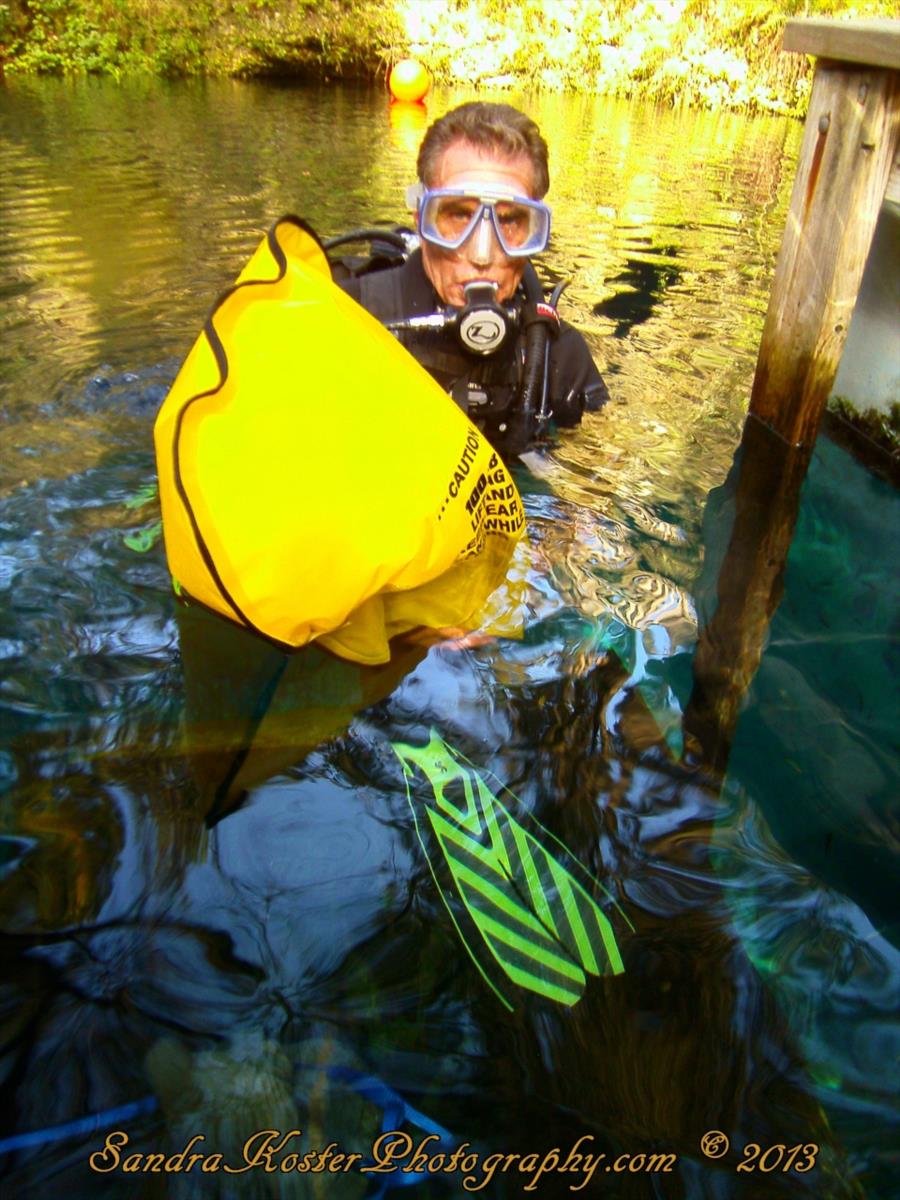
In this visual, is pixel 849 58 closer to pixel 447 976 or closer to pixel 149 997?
pixel 447 976

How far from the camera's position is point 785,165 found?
37.4 ft

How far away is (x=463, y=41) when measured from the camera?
59.8 ft

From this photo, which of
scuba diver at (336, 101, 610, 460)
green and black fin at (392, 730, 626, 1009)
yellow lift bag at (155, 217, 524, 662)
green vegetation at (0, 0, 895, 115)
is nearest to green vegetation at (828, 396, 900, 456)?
scuba diver at (336, 101, 610, 460)

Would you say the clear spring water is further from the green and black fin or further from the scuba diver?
the scuba diver

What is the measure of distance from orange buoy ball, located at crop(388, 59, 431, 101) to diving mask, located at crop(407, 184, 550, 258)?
14.4m

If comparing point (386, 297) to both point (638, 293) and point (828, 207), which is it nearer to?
point (828, 207)

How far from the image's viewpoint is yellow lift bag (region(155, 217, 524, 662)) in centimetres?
174

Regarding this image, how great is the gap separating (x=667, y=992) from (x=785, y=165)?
12279 millimetres

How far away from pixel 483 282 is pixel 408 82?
1474 cm

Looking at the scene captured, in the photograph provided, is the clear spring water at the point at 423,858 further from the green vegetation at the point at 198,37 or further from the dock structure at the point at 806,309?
the green vegetation at the point at 198,37

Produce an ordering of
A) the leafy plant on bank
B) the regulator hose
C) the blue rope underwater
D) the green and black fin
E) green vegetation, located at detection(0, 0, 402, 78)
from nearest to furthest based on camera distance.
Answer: the blue rope underwater
the green and black fin
the regulator hose
green vegetation, located at detection(0, 0, 402, 78)
the leafy plant on bank

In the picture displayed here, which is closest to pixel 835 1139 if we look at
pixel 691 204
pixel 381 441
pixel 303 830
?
pixel 303 830

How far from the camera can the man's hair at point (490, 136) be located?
9.53ft

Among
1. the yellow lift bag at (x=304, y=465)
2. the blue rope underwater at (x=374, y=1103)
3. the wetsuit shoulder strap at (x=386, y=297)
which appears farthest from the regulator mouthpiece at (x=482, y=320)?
the blue rope underwater at (x=374, y=1103)
